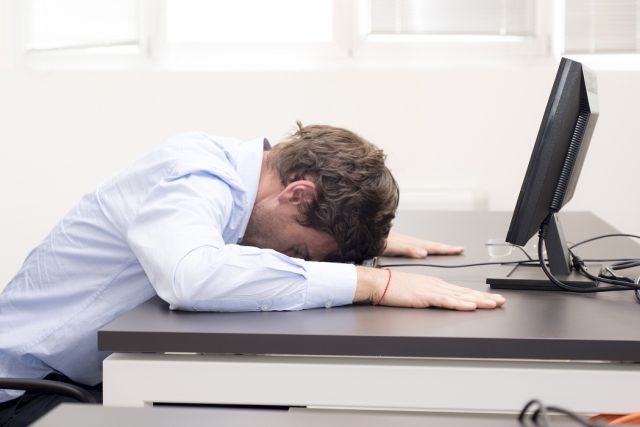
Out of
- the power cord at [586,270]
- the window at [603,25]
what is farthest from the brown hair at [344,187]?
the window at [603,25]

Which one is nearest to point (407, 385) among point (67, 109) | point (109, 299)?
point (109, 299)

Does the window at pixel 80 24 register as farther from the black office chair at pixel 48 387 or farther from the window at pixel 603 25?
the black office chair at pixel 48 387

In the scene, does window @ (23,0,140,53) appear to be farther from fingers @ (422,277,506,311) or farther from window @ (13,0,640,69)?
fingers @ (422,277,506,311)

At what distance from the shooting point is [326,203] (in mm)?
1560

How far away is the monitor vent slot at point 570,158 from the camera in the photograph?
60.5 inches

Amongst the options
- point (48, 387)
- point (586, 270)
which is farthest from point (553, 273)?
point (48, 387)

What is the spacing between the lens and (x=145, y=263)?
1380 millimetres

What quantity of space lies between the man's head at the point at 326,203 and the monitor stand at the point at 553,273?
0.24 metres

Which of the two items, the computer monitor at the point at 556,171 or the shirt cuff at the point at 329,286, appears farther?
the computer monitor at the point at 556,171

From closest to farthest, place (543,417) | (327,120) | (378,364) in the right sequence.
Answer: (543,417)
(378,364)
(327,120)

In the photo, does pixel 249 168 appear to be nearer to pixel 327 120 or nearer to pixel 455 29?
pixel 327 120

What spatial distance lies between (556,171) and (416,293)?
0.37 meters

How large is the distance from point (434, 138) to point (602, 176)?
0.68m

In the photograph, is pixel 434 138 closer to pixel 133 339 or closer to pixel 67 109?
pixel 67 109
